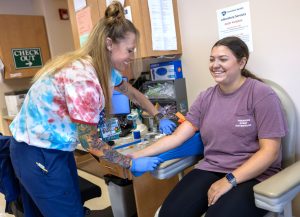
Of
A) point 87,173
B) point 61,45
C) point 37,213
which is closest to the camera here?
point 37,213

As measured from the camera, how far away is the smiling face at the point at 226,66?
1289 mm

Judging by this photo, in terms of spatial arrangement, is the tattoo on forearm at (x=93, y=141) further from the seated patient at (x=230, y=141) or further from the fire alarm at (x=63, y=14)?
the fire alarm at (x=63, y=14)

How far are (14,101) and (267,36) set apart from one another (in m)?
2.76

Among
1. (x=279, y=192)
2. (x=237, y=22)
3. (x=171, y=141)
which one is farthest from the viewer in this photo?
(x=237, y=22)

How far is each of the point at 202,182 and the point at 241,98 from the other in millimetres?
440

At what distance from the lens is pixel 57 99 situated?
1.07 metres

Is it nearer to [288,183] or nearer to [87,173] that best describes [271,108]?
[288,183]

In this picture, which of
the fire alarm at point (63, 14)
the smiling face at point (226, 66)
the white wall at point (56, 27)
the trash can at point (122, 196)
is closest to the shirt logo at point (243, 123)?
the smiling face at point (226, 66)

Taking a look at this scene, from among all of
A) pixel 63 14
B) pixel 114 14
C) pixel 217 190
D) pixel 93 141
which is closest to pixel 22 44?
pixel 63 14

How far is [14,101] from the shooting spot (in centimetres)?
314

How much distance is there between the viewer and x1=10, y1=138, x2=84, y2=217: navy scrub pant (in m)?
1.14

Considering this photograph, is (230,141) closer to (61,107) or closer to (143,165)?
(143,165)

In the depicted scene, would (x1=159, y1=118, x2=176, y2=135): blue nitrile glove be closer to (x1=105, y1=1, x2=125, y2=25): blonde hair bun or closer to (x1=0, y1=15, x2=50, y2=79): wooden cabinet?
(x1=105, y1=1, x2=125, y2=25): blonde hair bun

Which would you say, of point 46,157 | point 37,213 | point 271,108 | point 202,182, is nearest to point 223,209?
point 202,182
